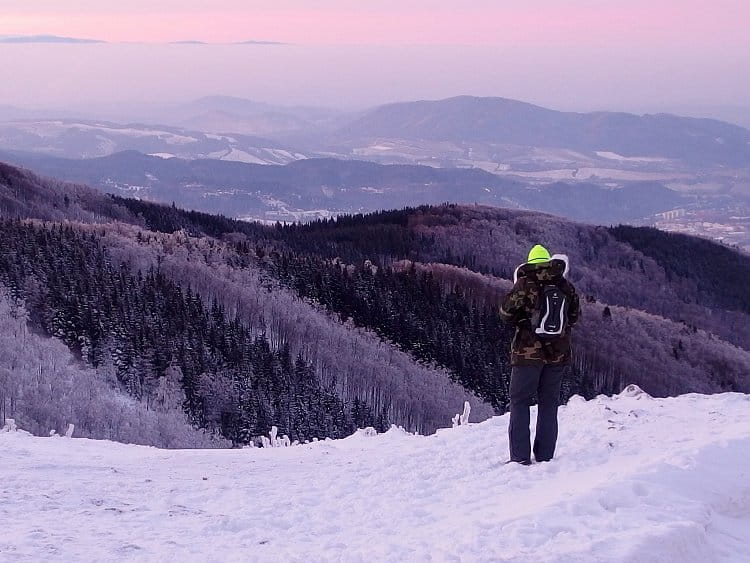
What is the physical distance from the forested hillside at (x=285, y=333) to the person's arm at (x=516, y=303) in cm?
2705

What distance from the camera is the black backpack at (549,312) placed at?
31.3 feet

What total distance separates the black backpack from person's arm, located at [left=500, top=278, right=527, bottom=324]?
0.58ft

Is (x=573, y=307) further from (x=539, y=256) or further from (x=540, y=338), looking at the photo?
(x=539, y=256)

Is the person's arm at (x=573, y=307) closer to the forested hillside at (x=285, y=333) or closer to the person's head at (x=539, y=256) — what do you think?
the person's head at (x=539, y=256)

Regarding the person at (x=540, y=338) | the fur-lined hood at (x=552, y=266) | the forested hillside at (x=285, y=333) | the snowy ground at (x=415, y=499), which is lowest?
the forested hillside at (x=285, y=333)

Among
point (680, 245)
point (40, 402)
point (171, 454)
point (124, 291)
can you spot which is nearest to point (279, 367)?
point (124, 291)

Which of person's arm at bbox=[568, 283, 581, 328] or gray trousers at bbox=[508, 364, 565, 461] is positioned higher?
person's arm at bbox=[568, 283, 581, 328]

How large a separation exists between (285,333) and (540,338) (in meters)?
47.9

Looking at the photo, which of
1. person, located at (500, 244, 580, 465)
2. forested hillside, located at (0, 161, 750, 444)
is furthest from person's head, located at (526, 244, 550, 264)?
forested hillside, located at (0, 161, 750, 444)

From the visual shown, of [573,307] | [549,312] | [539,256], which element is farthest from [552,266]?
[573,307]

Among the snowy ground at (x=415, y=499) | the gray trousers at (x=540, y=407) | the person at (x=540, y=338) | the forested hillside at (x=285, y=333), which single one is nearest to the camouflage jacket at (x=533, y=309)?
the person at (x=540, y=338)

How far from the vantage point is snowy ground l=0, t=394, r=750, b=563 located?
727cm

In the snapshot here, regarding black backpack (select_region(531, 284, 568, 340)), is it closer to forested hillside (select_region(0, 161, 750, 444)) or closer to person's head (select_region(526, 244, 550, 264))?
person's head (select_region(526, 244, 550, 264))

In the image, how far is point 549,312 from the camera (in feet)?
31.5
